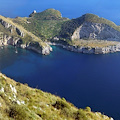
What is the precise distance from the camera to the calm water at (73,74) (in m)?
68.3

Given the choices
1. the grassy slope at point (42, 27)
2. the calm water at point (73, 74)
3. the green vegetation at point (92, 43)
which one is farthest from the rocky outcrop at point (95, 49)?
the grassy slope at point (42, 27)

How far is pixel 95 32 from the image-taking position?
17450cm

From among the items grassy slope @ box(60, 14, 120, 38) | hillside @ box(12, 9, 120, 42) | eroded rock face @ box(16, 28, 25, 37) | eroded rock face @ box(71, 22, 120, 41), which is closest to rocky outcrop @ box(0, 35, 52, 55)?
eroded rock face @ box(16, 28, 25, 37)

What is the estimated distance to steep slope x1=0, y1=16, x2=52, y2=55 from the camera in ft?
454

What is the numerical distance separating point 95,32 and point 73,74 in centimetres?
9482

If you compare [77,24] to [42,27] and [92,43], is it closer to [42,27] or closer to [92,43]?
[92,43]

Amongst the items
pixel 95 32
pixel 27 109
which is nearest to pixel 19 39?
pixel 95 32

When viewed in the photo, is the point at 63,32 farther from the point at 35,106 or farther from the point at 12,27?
the point at 35,106

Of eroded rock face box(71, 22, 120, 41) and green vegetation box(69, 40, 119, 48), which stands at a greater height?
eroded rock face box(71, 22, 120, 41)

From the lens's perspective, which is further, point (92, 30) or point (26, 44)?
point (92, 30)

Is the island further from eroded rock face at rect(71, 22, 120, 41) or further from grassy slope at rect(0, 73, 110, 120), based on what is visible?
grassy slope at rect(0, 73, 110, 120)

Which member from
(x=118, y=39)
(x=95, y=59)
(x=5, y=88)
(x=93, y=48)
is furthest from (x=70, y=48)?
(x=5, y=88)

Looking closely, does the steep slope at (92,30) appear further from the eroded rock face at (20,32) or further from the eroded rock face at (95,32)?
the eroded rock face at (20,32)

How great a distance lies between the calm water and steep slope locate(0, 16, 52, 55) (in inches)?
330
